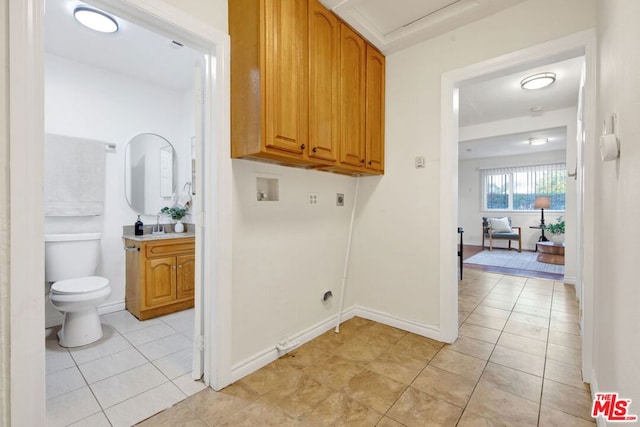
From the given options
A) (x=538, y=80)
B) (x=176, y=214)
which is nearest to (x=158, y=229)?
(x=176, y=214)

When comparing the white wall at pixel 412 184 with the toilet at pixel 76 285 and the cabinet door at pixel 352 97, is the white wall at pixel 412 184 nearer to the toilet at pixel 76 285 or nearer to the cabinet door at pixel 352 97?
the cabinet door at pixel 352 97

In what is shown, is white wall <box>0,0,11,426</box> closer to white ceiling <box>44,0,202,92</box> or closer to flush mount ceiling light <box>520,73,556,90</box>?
white ceiling <box>44,0,202,92</box>

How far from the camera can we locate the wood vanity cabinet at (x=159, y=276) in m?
2.71

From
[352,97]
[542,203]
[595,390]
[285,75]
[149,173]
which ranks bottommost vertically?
[595,390]

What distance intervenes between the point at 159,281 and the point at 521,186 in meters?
8.51

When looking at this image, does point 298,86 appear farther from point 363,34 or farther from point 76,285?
point 76,285

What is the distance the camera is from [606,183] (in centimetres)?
127

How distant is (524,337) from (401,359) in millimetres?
1185

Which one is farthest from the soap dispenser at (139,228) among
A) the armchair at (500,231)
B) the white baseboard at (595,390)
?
the armchair at (500,231)

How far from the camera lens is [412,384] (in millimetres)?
1737

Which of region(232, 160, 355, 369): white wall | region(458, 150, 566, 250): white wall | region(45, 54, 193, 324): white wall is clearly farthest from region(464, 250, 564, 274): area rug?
region(45, 54, 193, 324): white wall

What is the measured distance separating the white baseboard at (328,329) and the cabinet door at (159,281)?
4.84 feet

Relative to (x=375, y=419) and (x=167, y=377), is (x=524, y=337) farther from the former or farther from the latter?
(x=167, y=377)

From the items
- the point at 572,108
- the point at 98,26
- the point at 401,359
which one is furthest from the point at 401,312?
the point at 572,108
